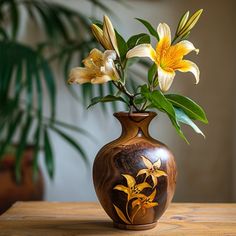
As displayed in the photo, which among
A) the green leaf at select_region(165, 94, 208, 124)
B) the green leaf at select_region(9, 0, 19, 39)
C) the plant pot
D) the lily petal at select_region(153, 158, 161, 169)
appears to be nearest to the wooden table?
the lily petal at select_region(153, 158, 161, 169)

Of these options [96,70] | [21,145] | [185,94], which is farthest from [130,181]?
[185,94]

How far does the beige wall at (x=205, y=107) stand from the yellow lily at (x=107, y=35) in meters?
1.09

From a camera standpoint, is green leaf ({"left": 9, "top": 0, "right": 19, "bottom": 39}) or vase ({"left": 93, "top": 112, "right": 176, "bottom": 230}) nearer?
vase ({"left": 93, "top": 112, "right": 176, "bottom": 230})

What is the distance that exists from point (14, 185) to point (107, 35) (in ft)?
3.43

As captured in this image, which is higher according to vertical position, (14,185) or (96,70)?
(96,70)

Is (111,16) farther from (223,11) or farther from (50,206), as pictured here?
(50,206)

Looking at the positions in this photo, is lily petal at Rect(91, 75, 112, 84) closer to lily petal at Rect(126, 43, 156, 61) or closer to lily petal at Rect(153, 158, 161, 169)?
lily petal at Rect(126, 43, 156, 61)

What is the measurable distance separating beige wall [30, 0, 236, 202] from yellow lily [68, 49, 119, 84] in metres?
1.08

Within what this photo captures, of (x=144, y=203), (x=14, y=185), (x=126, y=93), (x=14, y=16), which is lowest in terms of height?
(x=14, y=185)

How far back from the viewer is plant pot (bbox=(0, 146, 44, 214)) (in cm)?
173

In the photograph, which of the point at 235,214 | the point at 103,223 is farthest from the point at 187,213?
the point at 103,223

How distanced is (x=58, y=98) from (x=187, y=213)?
106 centimetres

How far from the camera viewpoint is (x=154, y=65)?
0.90m

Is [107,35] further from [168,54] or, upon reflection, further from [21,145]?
[21,145]
